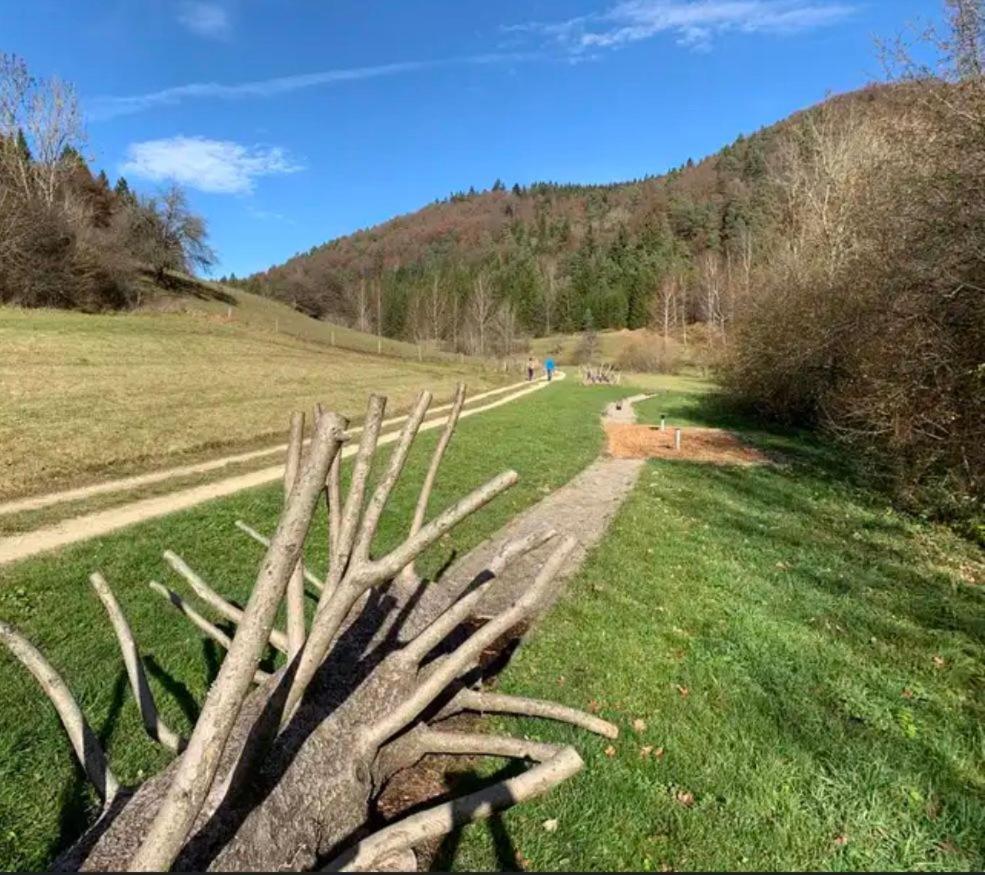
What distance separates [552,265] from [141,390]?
117755 millimetres

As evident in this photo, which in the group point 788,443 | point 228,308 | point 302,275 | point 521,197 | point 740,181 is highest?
point 521,197

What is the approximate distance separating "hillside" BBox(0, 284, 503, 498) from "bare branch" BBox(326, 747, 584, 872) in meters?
12.6

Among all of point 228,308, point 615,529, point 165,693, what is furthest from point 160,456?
point 228,308

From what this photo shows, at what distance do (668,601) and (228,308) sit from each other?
67856mm

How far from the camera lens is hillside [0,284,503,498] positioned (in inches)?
566

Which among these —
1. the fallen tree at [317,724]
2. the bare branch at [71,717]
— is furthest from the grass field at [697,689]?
the bare branch at [71,717]

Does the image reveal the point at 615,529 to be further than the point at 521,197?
No

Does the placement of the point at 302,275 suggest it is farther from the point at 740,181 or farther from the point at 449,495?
the point at 449,495

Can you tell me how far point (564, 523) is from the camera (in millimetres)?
10305

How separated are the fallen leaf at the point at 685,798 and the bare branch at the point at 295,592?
2269mm

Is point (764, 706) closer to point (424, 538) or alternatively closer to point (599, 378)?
point (424, 538)

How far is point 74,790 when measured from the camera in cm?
347

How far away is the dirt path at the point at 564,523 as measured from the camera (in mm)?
7148

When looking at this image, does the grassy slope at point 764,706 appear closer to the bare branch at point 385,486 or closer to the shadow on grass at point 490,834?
the shadow on grass at point 490,834
